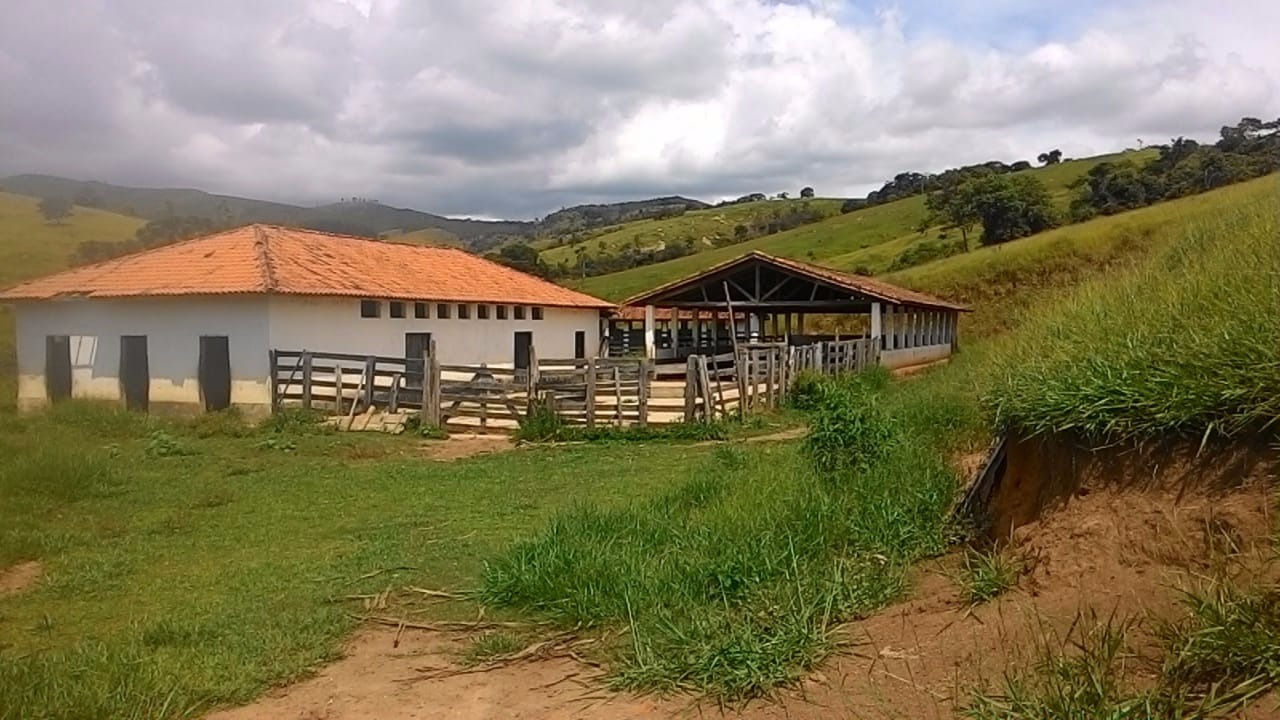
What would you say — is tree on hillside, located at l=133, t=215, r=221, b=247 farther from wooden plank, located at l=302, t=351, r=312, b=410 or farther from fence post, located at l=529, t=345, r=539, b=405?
wooden plank, located at l=302, t=351, r=312, b=410

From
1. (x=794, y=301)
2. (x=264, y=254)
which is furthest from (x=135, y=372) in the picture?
(x=794, y=301)

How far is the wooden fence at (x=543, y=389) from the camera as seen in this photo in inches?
630

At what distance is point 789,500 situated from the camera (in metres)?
6.32

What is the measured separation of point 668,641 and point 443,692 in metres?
1.17

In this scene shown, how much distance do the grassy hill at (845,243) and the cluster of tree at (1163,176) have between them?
357cm

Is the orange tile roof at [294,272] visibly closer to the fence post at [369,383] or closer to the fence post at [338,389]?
the fence post at [338,389]

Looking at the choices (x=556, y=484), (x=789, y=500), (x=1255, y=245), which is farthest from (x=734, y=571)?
(x=556, y=484)

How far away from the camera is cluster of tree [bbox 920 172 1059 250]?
4941 centimetres

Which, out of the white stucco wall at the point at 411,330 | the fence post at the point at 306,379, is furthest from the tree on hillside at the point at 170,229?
the white stucco wall at the point at 411,330

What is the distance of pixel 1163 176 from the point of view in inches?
1866

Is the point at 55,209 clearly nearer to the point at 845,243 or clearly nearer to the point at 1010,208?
the point at 1010,208

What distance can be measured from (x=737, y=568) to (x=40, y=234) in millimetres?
3818

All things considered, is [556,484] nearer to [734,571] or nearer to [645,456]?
[645,456]

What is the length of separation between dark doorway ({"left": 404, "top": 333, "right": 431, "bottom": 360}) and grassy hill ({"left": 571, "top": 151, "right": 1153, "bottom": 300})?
29.1 m
